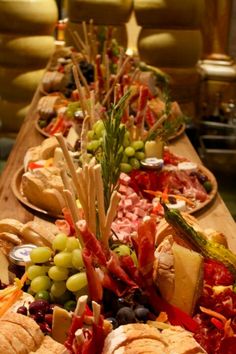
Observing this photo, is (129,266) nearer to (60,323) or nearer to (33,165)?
(60,323)

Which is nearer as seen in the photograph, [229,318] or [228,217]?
[229,318]

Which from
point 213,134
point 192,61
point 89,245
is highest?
point 89,245

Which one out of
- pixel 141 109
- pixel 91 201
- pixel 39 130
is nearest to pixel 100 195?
pixel 91 201

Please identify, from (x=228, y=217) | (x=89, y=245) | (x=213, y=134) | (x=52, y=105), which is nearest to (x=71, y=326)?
(x=89, y=245)

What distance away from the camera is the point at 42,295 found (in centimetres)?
145

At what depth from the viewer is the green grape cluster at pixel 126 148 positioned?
2279mm

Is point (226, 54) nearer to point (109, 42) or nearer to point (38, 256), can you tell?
point (109, 42)

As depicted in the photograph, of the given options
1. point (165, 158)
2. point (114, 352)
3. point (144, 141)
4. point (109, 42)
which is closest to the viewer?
point (114, 352)

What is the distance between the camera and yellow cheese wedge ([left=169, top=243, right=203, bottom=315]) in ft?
4.72

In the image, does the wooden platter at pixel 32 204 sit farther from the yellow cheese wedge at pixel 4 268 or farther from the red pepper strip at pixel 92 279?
the red pepper strip at pixel 92 279

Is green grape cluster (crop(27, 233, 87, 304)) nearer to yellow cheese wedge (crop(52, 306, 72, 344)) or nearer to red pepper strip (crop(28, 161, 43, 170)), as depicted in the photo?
yellow cheese wedge (crop(52, 306, 72, 344))

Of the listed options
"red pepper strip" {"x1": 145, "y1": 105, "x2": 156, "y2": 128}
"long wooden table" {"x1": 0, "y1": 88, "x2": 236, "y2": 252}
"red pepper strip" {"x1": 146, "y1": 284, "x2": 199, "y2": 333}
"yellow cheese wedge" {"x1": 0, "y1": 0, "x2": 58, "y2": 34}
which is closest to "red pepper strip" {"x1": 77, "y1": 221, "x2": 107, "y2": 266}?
"red pepper strip" {"x1": 146, "y1": 284, "x2": 199, "y2": 333}

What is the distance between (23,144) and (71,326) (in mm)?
2068

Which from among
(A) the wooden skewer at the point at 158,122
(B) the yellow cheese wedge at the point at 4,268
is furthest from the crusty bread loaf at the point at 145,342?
(A) the wooden skewer at the point at 158,122
